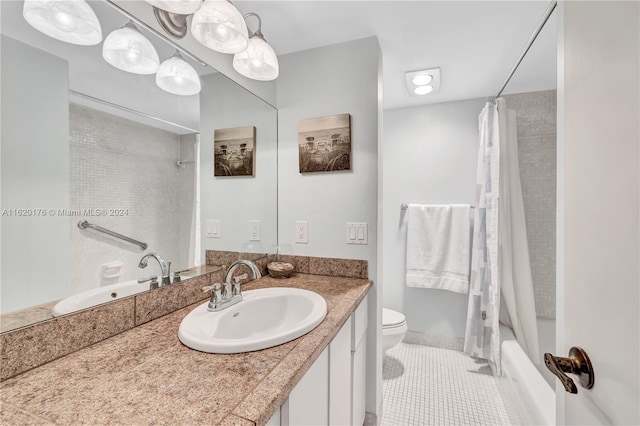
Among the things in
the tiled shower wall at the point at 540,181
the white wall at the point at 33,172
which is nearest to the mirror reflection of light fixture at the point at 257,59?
the white wall at the point at 33,172

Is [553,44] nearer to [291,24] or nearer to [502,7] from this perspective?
[502,7]

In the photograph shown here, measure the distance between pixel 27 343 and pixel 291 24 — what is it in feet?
5.27

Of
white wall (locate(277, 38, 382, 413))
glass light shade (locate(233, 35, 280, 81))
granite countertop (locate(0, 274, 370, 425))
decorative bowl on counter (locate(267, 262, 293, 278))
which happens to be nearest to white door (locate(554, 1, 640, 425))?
granite countertop (locate(0, 274, 370, 425))

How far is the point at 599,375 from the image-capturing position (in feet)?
1.70

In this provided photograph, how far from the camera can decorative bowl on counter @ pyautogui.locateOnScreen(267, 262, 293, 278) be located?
1548 millimetres

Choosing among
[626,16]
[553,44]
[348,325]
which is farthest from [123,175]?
[553,44]

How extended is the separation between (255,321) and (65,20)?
1.17 metres

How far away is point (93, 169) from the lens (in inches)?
32.1

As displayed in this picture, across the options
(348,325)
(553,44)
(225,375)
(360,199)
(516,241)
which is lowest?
(348,325)

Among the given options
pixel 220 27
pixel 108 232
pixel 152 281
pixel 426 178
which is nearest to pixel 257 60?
pixel 220 27

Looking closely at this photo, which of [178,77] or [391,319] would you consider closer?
[178,77]

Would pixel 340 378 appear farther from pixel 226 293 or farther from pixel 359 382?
pixel 226 293

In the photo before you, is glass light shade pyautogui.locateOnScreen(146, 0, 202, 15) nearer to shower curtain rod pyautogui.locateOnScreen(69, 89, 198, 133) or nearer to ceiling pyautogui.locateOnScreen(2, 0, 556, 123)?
ceiling pyautogui.locateOnScreen(2, 0, 556, 123)

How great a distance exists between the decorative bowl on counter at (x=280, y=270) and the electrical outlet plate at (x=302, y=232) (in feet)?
0.56
